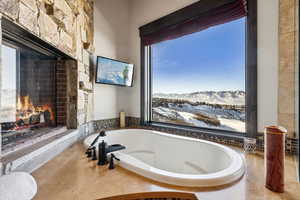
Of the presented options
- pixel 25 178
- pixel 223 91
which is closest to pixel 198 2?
pixel 223 91

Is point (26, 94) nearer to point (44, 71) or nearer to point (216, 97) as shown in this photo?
point (44, 71)

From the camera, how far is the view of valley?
175 cm

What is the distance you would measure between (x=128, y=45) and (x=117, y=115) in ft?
4.21

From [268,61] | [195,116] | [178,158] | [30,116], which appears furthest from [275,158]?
[30,116]

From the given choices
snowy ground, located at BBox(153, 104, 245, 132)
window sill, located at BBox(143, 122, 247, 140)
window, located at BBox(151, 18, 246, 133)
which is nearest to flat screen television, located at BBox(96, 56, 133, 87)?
window, located at BBox(151, 18, 246, 133)

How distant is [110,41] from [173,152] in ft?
6.47

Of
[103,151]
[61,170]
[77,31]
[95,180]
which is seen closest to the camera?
[95,180]

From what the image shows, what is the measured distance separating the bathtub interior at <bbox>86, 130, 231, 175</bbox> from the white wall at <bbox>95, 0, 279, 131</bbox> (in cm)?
48

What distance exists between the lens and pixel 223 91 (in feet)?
6.03

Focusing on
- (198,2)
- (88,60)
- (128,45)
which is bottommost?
Answer: (88,60)

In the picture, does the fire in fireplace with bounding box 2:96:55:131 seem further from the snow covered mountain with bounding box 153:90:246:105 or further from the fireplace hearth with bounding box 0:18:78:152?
the snow covered mountain with bounding box 153:90:246:105

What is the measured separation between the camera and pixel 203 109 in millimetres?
2023

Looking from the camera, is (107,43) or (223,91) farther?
(107,43)

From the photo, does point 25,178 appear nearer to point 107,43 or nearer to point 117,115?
point 117,115
